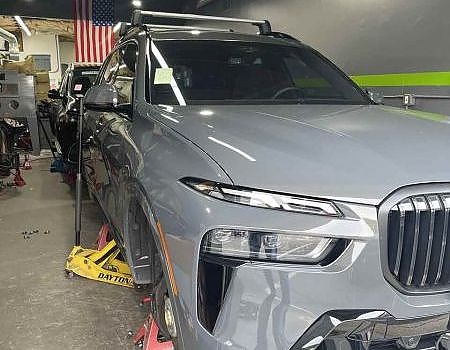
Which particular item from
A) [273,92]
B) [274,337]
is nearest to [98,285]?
[273,92]

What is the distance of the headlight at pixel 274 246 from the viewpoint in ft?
4.40

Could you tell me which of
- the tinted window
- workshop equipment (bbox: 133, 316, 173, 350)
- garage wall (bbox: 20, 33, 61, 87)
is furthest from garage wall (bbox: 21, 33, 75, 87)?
workshop equipment (bbox: 133, 316, 173, 350)

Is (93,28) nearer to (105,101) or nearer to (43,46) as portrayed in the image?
(105,101)

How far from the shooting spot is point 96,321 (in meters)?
2.65

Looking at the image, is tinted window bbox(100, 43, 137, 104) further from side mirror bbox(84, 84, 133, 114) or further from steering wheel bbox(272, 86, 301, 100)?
steering wheel bbox(272, 86, 301, 100)

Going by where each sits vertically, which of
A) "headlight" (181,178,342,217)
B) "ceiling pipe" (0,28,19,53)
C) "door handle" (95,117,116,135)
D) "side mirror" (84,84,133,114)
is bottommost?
"headlight" (181,178,342,217)

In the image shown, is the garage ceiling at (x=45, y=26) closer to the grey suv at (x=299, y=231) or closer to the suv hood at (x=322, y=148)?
the suv hood at (x=322, y=148)

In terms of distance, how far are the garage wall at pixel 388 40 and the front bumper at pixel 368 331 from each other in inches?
161

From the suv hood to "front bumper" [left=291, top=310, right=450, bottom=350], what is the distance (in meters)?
0.32

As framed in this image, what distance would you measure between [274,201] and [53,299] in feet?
6.78

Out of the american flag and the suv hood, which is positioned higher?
the american flag

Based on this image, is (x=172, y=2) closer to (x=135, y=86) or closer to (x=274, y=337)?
(x=135, y=86)

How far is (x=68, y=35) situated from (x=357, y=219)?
22.3 m

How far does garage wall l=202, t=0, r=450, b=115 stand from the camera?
5.11 m
